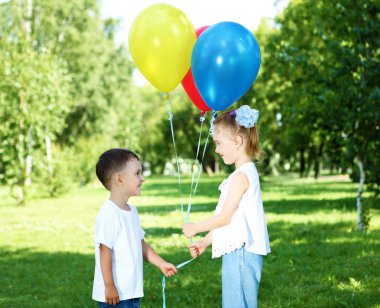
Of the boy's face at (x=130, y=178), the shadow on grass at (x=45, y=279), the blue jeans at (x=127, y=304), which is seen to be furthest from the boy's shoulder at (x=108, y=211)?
the shadow on grass at (x=45, y=279)

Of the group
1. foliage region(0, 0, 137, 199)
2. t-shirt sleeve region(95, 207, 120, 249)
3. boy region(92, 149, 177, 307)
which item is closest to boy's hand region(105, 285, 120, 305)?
boy region(92, 149, 177, 307)

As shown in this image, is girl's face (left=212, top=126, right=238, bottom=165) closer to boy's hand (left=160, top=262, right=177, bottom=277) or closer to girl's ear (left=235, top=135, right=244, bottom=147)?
girl's ear (left=235, top=135, right=244, bottom=147)

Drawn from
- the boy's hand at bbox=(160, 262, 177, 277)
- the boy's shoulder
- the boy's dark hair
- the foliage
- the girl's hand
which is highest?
the foliage

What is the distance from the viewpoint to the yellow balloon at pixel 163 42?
503cm

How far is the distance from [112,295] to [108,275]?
0.12 metres

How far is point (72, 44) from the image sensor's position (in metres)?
29.3

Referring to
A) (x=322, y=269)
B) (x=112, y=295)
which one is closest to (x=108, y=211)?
(x=112, y=295)

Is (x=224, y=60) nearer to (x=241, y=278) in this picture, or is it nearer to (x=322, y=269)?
(x=241, y=278)

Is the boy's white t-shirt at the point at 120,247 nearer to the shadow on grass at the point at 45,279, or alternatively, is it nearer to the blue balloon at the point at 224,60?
the blue balloon at the point at 224,60

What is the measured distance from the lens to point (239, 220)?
367 cm

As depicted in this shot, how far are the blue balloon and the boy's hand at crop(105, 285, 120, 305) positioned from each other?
2.01 meters

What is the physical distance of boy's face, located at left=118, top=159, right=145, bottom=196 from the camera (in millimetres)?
3562

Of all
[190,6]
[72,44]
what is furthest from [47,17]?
[190,6]

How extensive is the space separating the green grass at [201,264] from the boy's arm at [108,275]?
2.65 meters
